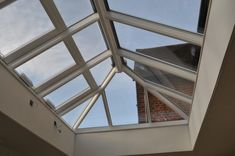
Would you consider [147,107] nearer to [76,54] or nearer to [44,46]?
[76,54]

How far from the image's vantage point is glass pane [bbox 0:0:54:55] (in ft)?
10.9

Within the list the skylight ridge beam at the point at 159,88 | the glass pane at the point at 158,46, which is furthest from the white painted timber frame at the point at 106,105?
the glass pane at the point at 158,46

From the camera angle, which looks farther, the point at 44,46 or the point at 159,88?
the point at 159,88

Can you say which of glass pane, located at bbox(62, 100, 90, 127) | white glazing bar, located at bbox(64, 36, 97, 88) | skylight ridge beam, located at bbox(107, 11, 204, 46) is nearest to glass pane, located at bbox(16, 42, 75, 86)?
white glazing bar, located at bbox(64, 36, 97, 88)

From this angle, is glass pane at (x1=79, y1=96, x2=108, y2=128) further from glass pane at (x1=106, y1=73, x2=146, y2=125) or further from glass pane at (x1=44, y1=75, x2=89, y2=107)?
glass pane at (x1=44, y1=75, x2=89, y2=107)

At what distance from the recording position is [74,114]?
5840 millimetres

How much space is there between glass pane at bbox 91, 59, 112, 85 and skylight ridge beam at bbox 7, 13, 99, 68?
121 centimetres

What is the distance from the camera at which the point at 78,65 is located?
475 cm

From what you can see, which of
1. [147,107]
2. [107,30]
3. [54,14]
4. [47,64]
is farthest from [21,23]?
[147,107]

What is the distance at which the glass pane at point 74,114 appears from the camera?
5.70m

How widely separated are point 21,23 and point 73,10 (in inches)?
28.3

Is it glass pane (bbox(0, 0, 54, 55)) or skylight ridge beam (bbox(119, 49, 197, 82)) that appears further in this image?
skylight ridge beam (bbox(119, 49, 197, 82))

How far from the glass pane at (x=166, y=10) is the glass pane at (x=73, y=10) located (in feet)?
1.12

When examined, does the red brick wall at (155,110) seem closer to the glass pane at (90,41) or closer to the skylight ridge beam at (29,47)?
the glass pane at (90,41)
